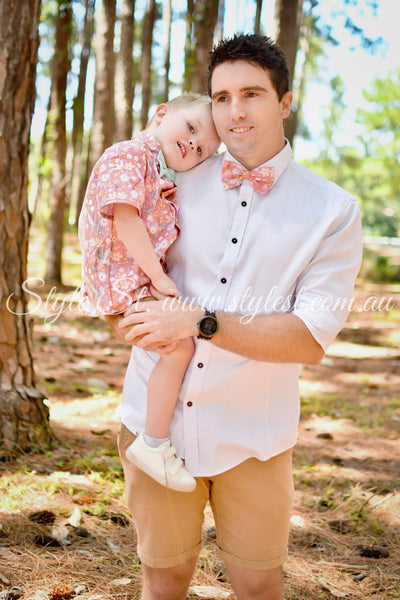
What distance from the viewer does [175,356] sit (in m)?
2.17

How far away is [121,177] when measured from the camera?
2219mm

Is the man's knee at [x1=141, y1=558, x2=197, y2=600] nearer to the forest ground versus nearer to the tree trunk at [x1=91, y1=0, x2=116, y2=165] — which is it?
the forest ground

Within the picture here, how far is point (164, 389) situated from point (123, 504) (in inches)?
72.6

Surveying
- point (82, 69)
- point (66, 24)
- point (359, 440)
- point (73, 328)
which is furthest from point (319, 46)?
point (359, 440)

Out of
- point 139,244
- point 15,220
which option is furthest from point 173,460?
point 15,220

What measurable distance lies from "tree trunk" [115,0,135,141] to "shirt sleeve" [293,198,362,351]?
9.64m

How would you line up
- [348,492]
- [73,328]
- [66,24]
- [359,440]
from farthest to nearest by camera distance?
[66,24] < [73,328] < [359,440] < [348,492]

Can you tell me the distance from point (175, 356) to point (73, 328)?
6512 millimetres

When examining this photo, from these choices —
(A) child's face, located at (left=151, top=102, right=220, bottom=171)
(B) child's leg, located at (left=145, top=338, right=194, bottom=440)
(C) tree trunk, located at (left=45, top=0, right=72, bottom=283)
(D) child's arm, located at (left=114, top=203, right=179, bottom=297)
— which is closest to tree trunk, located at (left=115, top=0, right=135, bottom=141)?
(C) tree trunk, located at (left=45, top=0, right=72, bottom=283)

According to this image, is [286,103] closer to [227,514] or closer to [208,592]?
[227,514]

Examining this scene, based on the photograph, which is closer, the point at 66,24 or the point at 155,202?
the point at 155,202

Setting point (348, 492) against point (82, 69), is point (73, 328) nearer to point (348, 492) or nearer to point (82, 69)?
point (348, 492)

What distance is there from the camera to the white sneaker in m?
2.10

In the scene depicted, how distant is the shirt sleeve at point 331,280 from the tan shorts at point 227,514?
50cm
